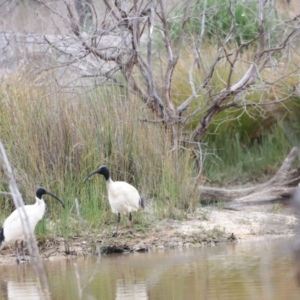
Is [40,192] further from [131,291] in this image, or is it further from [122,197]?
[131,291]

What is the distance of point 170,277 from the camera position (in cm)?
705

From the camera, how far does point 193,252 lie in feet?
28.0

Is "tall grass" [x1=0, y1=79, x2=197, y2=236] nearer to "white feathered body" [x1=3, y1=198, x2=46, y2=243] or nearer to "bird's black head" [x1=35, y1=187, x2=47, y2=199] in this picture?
"bird's black head" [x1=35, y1=187, x2=47, y2=199]

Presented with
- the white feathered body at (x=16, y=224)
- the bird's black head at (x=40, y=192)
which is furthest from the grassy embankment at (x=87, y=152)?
the white feathered body at (x=16, y=224)

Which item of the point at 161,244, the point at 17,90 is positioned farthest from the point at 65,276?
the point at 17,90

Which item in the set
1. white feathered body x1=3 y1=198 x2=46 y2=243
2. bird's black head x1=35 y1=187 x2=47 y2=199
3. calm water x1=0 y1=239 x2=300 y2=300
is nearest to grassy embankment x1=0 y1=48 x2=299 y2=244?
bird's black head x1=35 y1=187 x2=47 y2=199

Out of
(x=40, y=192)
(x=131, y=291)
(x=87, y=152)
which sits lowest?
(x=131, y=291)

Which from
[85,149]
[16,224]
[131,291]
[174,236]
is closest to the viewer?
[131,291]

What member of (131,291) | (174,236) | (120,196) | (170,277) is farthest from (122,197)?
(131,291)

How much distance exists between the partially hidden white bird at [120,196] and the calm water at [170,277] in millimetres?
654

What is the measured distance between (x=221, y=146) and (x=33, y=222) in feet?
16.9

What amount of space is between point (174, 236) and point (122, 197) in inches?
26.0

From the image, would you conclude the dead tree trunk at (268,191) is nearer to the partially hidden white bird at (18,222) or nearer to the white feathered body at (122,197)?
the white feathered body at (122,197)

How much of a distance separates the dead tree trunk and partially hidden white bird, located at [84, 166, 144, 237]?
4.55 feet
